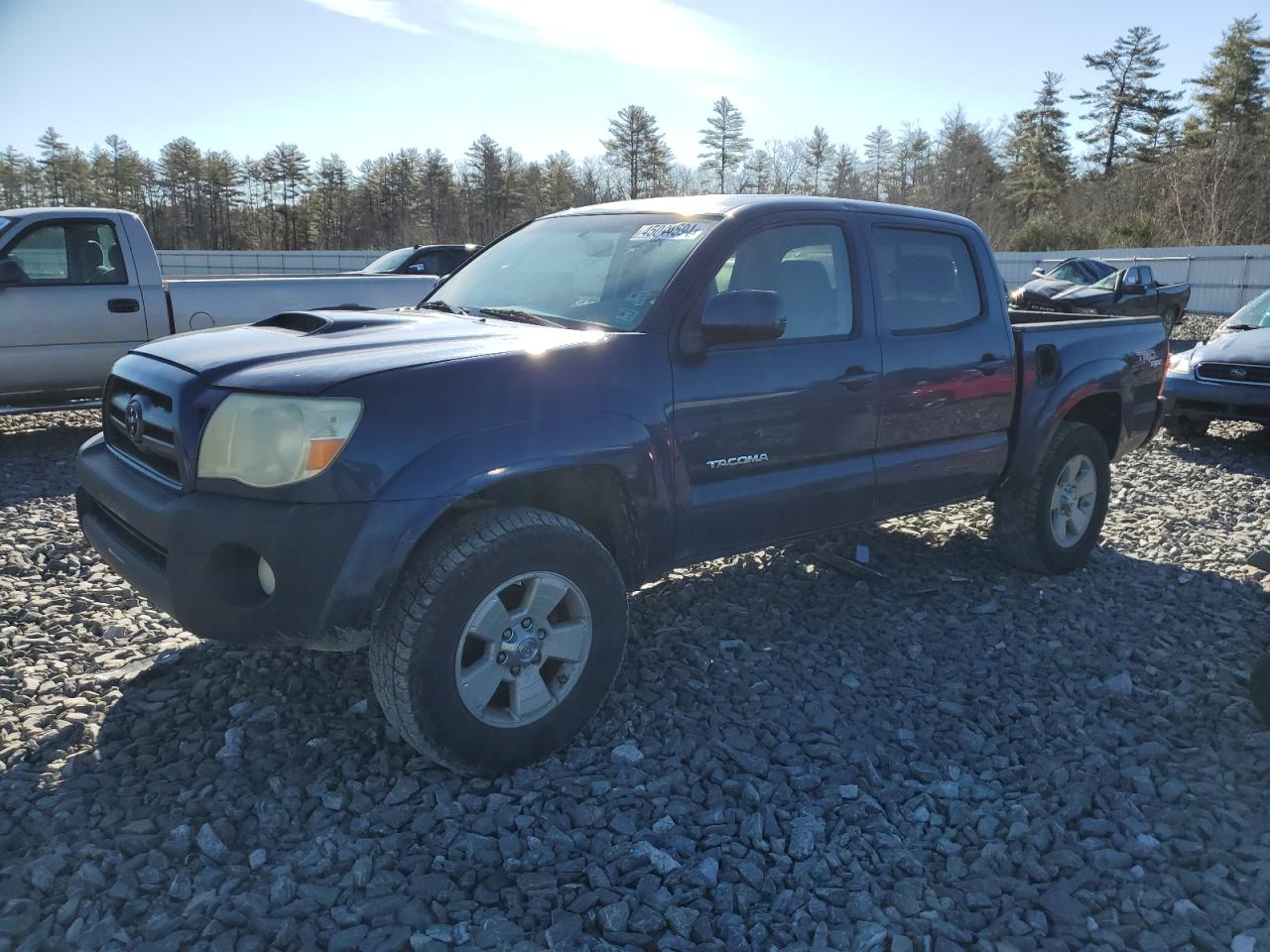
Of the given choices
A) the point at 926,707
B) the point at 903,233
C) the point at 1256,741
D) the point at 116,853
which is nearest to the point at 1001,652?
the point at 926,707

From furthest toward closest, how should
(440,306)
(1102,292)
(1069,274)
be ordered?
(1069,274), (1102,292), (440,306)

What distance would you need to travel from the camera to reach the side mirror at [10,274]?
7.32m

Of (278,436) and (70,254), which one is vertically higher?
(70,254)

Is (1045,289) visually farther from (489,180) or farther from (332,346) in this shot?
(489,180)

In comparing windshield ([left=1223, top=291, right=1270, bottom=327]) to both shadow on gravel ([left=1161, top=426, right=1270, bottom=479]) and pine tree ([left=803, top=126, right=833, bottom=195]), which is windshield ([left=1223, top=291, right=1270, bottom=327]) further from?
pine tree ([left=803, top=126, right=833, bottom=195])

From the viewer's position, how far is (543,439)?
305cm

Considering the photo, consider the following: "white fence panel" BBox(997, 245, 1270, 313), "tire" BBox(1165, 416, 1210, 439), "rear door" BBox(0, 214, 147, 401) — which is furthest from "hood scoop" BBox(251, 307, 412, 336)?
"white fence panel" BBox(997, 245, 1270, 313)

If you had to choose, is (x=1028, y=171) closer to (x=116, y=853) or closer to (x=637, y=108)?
(x=637, y=108)

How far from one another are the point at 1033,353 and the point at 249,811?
163 inches

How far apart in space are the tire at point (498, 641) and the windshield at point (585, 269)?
36.7 inches

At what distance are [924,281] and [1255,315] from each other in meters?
7.16

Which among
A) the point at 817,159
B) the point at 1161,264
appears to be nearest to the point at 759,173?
the point at 817,159

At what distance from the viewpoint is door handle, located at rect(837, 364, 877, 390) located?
394 centimetres

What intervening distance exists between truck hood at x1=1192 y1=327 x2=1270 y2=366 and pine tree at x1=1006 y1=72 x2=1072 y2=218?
174ft
